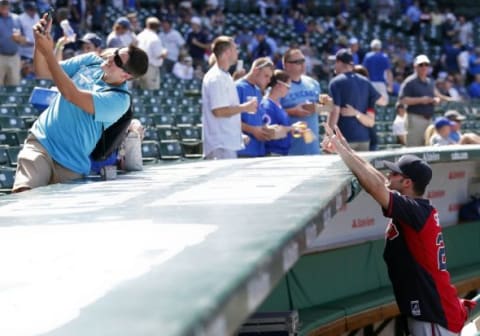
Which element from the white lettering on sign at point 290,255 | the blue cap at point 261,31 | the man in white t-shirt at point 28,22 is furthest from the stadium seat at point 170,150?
the blue cap at point 261,31

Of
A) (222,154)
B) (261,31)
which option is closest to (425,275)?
(222,154)

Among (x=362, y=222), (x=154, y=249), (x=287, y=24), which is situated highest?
(x=287, y=24)

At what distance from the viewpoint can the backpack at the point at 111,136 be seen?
5281 millimetres

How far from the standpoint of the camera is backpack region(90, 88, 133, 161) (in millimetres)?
5281

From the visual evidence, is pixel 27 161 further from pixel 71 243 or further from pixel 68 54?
pixel 68 54

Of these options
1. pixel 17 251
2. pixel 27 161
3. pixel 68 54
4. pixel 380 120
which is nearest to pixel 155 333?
pixel 17 251

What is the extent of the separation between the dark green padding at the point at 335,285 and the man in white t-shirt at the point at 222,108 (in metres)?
1.15

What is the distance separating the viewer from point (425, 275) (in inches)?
203

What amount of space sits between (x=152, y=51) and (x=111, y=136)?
9064 mm

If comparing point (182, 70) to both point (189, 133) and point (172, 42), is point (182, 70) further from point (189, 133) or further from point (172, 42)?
point (189, 133)

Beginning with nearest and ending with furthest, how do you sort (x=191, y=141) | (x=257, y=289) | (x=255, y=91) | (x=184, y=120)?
(x=257, y=289)
(x=255, y=91)
(x=191, y=141)
(x=184, y=120)

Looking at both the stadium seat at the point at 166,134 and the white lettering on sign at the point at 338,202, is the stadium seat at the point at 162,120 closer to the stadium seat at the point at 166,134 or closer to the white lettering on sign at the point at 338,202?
the stadium seat at the point at 166,134

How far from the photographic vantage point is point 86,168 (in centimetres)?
533

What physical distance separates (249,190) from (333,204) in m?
0.37
